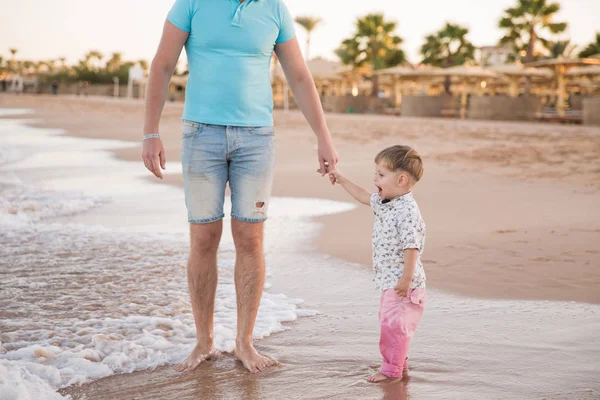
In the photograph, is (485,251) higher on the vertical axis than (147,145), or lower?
lower

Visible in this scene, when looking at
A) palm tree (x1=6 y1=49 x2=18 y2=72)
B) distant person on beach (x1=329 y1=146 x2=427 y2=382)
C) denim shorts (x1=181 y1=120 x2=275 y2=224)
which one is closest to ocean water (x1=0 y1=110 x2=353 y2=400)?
denim shorts (x1=181 y1=120 x2=275 y2=224)

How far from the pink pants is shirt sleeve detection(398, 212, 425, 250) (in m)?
0.20

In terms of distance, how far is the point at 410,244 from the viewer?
279 centimetres

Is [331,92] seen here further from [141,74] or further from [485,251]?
[485,251]

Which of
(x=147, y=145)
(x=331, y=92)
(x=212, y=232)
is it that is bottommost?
(x=212, y=232)

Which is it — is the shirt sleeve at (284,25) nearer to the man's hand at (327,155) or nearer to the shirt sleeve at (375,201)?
the man's hand at (327,155)

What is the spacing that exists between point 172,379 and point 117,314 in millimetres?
1050

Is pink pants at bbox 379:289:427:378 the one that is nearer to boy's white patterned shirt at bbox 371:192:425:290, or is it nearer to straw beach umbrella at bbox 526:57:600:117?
boy's white patterned shirt at bbox 371:192:425:290

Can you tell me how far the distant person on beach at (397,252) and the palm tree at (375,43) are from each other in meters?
43.5

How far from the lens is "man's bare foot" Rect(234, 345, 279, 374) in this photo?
9.99 ft

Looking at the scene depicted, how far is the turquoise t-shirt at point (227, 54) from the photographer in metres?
2.84

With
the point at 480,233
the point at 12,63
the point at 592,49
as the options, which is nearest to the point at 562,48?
the point at 592,49

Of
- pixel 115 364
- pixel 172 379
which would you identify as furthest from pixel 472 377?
pixel 115 364

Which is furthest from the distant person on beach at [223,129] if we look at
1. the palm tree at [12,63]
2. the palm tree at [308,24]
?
the palm tree at [12,63]
